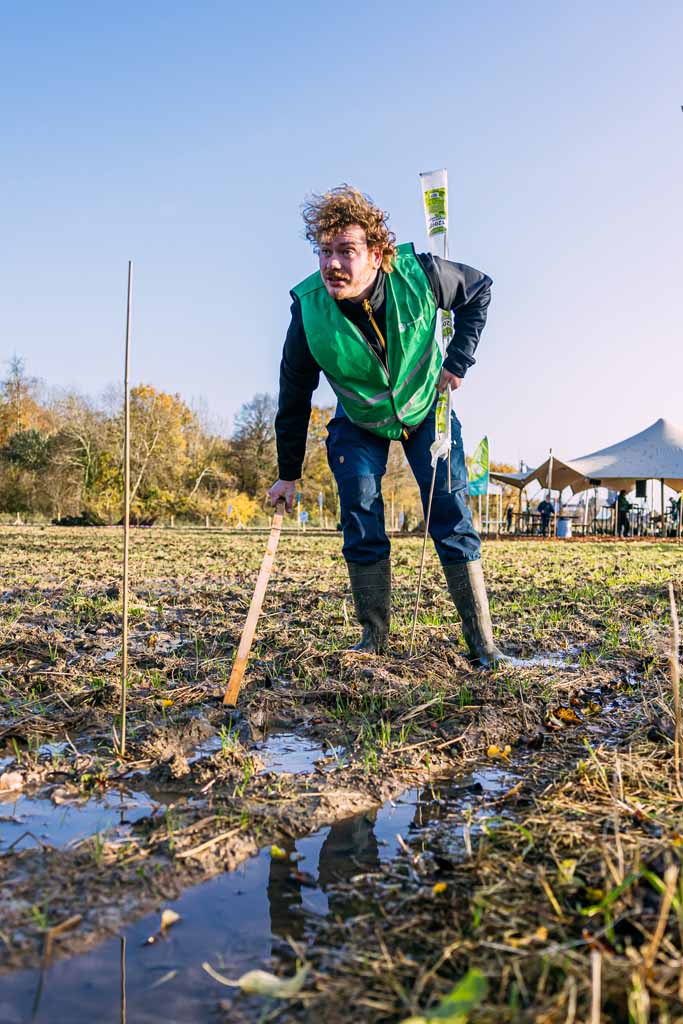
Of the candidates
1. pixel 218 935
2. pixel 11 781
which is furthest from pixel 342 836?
pixel 11 781

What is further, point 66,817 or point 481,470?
point 481,470

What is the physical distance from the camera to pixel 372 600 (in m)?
4.14

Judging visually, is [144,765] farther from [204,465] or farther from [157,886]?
[204,465]

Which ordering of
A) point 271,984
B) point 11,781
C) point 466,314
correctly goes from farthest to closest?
point 466,314 → point 11,781 → point 271,984

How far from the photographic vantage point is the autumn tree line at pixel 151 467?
136 feet

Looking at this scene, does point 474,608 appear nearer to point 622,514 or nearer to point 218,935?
point 218,935

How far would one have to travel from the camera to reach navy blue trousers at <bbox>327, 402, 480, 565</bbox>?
402cm

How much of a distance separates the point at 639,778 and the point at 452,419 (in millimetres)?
2227

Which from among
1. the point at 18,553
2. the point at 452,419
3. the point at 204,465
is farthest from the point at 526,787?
the point at 204,465

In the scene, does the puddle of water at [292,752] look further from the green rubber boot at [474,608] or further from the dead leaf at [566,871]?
the green rubber boot at [474,608]

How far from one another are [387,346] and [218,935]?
266cm

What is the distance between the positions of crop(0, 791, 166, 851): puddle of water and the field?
1 centimetres

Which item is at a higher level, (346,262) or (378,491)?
(346,262)

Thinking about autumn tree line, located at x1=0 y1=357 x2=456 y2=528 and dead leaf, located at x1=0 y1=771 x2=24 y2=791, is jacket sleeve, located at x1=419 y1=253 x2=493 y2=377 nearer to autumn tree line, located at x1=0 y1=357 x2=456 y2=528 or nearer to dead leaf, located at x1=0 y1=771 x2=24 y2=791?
dead leaf, located at x1=0 y1=771 x2=24 y2=791
